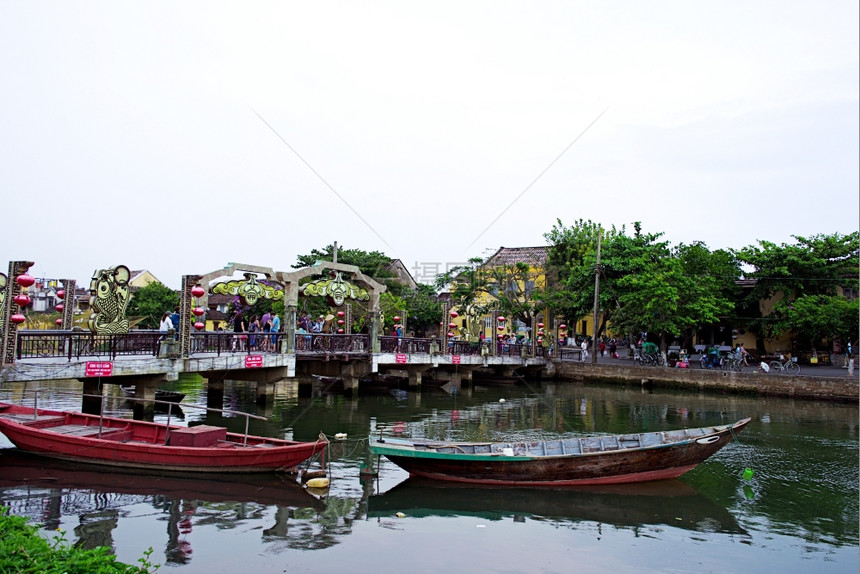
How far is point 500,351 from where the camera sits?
105 ft

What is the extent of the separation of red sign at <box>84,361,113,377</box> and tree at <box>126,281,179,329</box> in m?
28.6

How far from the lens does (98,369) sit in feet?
49.9

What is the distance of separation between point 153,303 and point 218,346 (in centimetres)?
2730

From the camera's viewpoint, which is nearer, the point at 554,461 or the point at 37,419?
the point at 554,461

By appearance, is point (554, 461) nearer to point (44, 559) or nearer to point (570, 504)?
point (570, 504)

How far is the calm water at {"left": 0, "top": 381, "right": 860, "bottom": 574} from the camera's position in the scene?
30.1 ft

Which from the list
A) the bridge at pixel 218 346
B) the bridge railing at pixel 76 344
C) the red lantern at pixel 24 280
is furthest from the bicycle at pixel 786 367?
the red lantern at pixel 24 280

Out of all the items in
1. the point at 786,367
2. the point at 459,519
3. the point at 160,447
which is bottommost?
the point at 459,519

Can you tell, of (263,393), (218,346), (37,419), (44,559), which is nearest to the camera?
(44,559)

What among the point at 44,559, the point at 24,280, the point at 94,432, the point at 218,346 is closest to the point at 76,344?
the point at 24,280

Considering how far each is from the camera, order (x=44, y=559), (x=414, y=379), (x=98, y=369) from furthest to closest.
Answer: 1. (x=414, y=379)
2. (x=98, y=369)
3. (x=44, y=559)

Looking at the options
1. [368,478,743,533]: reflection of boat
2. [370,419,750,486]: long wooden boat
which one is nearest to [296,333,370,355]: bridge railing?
[370,419,750,486]: long wooden boat

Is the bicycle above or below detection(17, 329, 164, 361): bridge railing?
below

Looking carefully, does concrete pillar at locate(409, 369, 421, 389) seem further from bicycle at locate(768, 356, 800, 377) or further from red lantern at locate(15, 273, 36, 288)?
red lantern at locate(15, 273, 36, 288)
